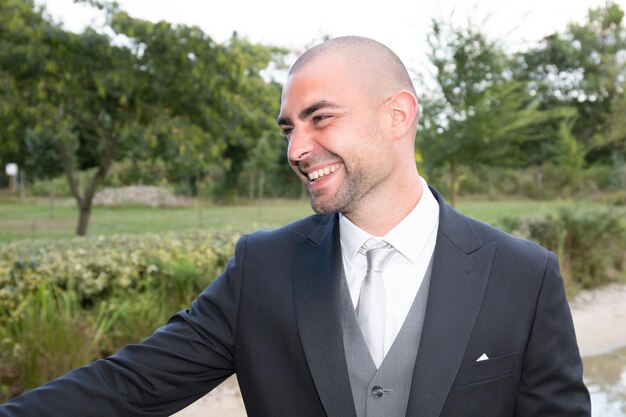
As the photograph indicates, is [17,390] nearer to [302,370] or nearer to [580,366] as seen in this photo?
[302,370]

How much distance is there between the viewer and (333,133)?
170cm

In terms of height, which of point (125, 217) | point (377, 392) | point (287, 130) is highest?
point (287, 130)

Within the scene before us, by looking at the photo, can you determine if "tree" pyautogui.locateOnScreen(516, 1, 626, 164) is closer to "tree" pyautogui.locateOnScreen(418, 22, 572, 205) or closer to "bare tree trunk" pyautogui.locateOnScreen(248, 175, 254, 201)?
"bare tree trunk" pyautogui.locateOnScreen(248, 175, 254, 201)

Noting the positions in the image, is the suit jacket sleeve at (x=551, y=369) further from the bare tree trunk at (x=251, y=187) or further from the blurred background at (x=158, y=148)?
the bare tree trunk at (x=251, y=187)

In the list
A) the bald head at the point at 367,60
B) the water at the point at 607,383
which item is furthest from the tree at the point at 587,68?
the bald head at the point at 367,60

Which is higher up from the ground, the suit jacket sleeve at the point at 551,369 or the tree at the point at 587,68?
the tree at the point at 587,68

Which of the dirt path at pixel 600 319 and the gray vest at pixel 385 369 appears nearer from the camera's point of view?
the gray vest at pixel 385 369

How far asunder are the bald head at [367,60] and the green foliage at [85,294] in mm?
3950

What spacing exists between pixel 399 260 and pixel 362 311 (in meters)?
0.16

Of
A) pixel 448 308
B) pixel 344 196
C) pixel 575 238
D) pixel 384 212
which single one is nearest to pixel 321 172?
pixel 344 196

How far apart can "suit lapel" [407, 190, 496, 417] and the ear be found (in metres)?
0.25

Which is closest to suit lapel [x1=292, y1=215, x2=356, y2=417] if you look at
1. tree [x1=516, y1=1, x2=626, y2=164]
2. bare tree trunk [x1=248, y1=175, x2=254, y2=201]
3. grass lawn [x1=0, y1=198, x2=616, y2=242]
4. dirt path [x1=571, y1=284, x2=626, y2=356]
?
dirt path [x1=571, y1=284, x2=626, y2=356]

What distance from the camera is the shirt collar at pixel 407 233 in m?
1.78

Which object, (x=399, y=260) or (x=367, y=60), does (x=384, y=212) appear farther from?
(x=367, y=60)
